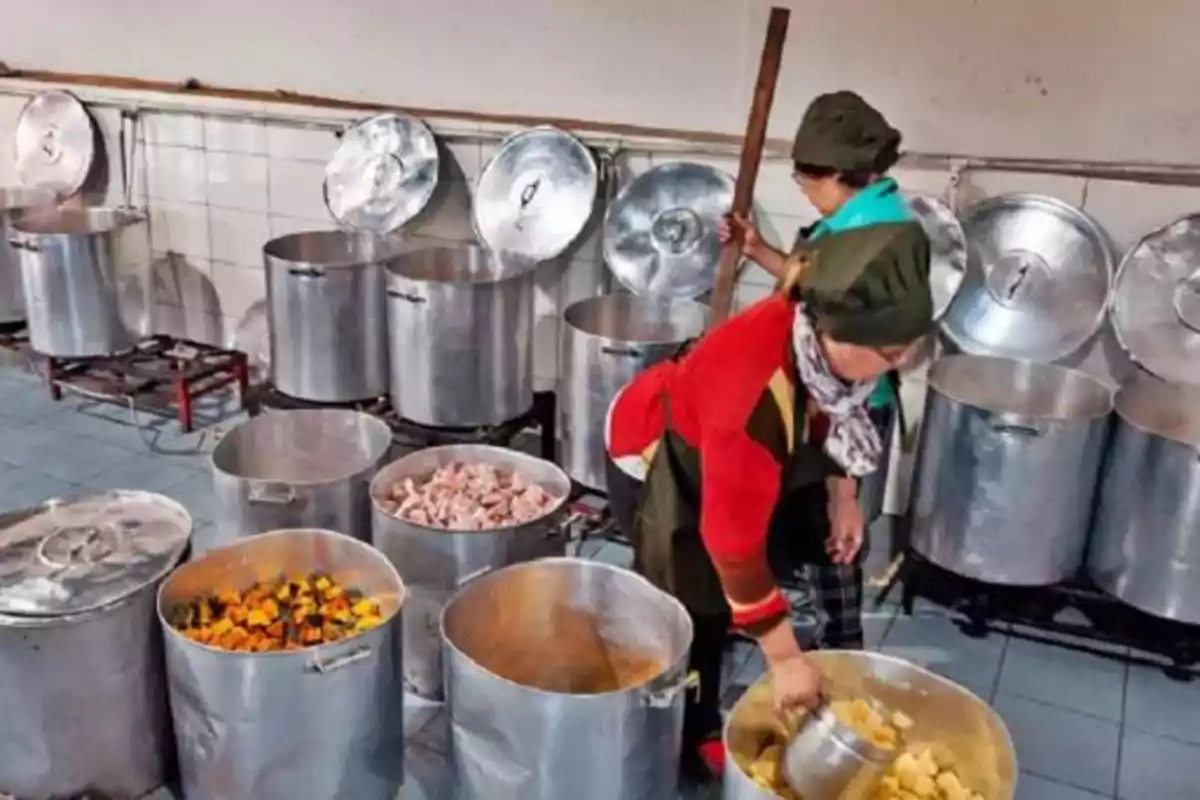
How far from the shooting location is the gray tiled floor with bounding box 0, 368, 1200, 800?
78.0 inches

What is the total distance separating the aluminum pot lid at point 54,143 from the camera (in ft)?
12.0

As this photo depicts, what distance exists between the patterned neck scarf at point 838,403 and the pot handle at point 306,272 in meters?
1.68

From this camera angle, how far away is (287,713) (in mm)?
1600

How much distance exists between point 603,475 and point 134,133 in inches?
82.1

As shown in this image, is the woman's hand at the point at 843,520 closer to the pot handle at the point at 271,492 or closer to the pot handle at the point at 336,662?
the pot handle at the point at 336,662

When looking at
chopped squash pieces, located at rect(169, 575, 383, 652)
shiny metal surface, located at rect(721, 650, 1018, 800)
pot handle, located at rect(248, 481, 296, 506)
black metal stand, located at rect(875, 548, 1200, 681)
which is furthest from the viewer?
black metal stand, located at rect(875, 548, 1200, 681)

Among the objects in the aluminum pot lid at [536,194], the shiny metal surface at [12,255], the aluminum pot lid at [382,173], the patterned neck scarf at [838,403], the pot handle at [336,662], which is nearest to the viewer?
the patterned neck scarf at [838,403]

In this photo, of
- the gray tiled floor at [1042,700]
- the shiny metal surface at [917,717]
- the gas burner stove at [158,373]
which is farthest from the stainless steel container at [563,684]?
the gas burner stove at [158,373]

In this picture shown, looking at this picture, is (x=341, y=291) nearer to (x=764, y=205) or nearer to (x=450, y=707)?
(x=764, y=205)

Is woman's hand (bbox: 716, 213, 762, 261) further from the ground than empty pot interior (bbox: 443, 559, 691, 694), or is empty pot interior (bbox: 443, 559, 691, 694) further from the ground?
woman's hand (bbox: 716, 213, 762, 261)

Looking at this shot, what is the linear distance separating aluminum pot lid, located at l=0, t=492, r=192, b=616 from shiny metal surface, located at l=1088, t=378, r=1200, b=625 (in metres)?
1.78

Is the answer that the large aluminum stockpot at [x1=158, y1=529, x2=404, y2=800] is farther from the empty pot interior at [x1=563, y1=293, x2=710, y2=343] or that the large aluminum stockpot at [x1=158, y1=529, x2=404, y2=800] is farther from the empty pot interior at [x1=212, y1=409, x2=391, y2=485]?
the empty pot interior at [x1=563, y1=293, x2=710, y2=343]

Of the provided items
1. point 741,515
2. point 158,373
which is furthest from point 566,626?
point 158,373

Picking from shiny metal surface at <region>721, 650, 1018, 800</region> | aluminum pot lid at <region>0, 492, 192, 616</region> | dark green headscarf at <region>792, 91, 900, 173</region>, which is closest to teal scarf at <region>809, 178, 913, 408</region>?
dark green headscarf at <region>792, 91, 900, 173</region>
